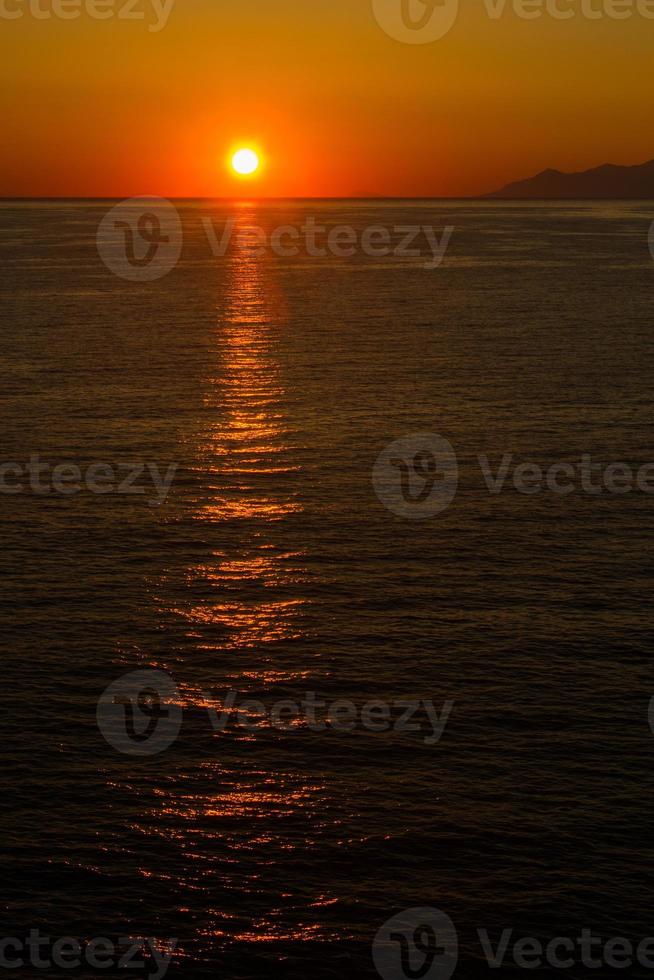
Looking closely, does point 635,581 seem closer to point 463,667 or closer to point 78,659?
point 463,667

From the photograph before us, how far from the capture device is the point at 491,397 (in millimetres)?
90562

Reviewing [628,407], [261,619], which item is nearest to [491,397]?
[628,407]

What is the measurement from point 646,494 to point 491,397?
2642 centimetres

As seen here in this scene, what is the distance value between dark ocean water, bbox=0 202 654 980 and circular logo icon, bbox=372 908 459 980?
39cm

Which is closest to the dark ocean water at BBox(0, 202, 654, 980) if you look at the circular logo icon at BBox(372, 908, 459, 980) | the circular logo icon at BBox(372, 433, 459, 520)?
the circular logo icon at BBox(372, 908, 459, 980)

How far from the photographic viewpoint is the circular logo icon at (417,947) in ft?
102

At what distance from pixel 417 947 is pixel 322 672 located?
577 inches

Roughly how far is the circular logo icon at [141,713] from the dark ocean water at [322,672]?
472 millimetres

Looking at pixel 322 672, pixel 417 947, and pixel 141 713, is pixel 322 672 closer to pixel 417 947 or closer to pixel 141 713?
pixel 141 713

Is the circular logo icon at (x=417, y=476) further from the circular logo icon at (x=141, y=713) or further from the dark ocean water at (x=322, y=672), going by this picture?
the circular logo icon at (x=141, y=713)

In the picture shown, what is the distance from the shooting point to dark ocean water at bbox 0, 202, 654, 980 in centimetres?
3306

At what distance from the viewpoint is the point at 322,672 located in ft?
148

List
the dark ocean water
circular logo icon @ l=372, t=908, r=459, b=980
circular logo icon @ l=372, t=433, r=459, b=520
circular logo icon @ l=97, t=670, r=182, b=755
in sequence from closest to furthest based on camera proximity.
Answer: circular logo icon @ l=372, t=908, r=459, b=980 < the dark ocean water < circular logo icon @ l=97, t=670, r=182, b=755 < circular logo icon @ l=372, t=433, r=459, b=520

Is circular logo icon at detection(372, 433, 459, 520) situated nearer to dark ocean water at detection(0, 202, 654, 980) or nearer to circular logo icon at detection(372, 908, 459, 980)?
dark ocean water at detection(0, 202, 654, 980)
